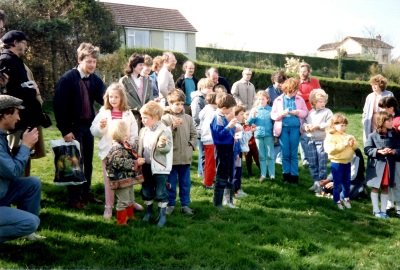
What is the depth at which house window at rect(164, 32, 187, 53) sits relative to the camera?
126ft

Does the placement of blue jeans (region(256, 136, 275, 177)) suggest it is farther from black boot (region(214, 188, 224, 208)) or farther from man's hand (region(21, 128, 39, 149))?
man's hand (region(21, 128, 39, 149))

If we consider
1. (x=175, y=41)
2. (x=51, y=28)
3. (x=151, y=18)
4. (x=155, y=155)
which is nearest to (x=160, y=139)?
(x=155, y=155)

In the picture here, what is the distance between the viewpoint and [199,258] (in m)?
4.74

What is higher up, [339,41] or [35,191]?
[339,41]

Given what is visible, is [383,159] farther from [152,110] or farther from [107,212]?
[107,212]

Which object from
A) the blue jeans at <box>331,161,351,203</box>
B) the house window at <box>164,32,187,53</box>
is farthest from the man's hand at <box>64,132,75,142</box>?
the house window at <box>164,32,187,53</box>

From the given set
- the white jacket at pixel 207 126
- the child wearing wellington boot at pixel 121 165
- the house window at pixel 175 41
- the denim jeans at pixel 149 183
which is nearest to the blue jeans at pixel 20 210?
the child wearing wellington boot at pixel 121 165

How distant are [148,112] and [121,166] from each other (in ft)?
2.78

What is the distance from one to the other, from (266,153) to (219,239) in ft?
11.9

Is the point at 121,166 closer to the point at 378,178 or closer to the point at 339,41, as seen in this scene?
the point at 378,178

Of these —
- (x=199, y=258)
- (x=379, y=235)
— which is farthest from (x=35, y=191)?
(x=379, y=235)

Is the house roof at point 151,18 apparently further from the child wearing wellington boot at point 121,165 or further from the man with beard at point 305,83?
Answer: the child wearing wellington boot at point 121,165

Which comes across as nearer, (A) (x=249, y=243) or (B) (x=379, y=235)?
(A) (x=249, y=243)

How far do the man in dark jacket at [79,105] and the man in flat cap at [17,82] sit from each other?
37cm
